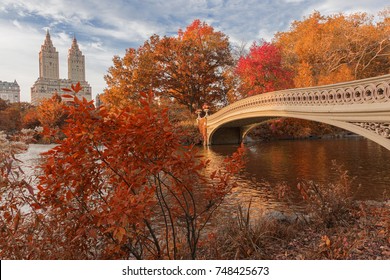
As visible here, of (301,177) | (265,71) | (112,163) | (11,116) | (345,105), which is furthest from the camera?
(265,71)

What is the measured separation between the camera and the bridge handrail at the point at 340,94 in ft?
16.4

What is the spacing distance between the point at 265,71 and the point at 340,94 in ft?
47.8

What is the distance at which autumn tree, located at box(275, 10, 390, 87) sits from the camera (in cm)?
1688

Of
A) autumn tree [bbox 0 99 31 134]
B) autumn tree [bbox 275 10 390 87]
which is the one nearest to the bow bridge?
autumn tree [bbox 275 10 390 87]

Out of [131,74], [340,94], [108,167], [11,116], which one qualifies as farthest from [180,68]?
[108,167]

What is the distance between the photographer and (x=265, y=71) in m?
20.5

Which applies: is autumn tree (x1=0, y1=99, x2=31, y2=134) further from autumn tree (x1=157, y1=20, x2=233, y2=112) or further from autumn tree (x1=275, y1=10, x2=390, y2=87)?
autumn tree (x1=275, y1=10, x2=390, y2=87)

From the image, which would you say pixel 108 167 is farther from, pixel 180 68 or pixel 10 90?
pixel 180 68

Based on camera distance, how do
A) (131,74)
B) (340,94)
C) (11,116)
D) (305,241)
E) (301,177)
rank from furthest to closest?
(131,74) < (11,116) < (301,177) < (340,94) < (305,241)

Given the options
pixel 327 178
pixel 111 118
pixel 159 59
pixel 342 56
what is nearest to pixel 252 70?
pixel 342 56

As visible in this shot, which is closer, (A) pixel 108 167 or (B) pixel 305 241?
(A) pixel 108 167

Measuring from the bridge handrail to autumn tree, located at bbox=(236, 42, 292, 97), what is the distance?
956 centimetres

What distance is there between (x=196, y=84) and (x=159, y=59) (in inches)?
145

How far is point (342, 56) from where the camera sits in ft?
58.1
